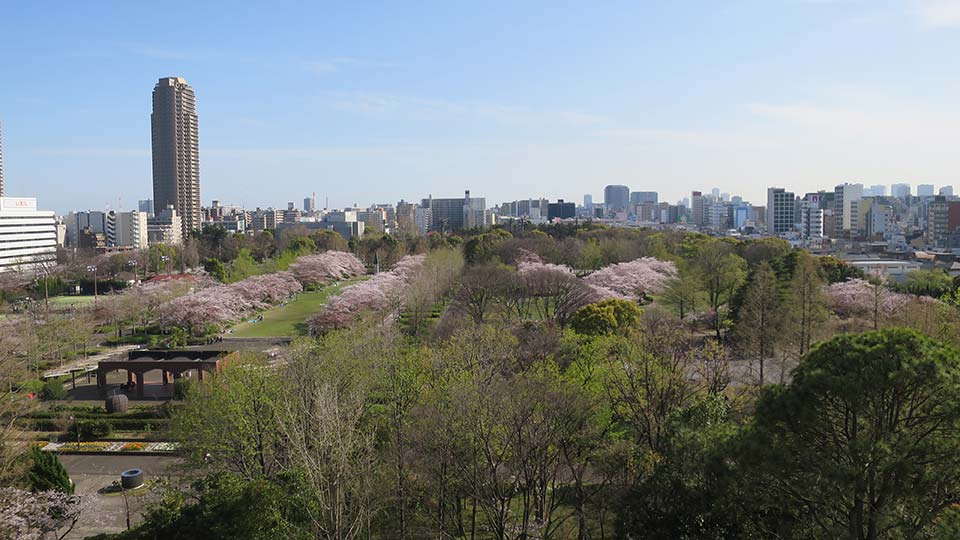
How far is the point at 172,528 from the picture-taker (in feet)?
38.2

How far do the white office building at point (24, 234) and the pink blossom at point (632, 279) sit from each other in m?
59.0

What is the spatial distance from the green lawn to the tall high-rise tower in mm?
87243

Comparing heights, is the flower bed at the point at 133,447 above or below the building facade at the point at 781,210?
below

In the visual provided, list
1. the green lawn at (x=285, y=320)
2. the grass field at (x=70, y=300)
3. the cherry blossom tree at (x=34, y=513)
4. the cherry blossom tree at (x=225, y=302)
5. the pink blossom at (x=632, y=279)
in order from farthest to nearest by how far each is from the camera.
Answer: the grass field at (x=70, y=300)
the pink blossom at (x=632, y=279)
the green lawn at (x=285, y=320)
the cherry blossom tree at (x=225, y=302)
the cherry blossom tree at (x=34, y=513)

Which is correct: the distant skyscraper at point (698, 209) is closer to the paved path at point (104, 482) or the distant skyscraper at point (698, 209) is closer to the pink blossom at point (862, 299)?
the pink blossom at point (862, 299)

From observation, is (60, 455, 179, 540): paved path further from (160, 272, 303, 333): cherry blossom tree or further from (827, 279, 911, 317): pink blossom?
(827, 279, 911, 317): pink blossom

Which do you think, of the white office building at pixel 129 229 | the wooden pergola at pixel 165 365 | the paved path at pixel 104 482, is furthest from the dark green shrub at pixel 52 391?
the white office building at pixel 129 229

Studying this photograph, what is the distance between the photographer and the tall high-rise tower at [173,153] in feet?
408

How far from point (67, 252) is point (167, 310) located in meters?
48.0

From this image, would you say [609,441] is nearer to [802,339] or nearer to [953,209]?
[802,339]

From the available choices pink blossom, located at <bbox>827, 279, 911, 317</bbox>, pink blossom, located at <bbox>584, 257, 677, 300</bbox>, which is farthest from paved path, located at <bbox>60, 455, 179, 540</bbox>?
pink blossom, located at <bbox>827, 279, 911, 317</bbox>

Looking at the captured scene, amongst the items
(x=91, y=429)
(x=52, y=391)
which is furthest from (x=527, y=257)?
(x=91, y=429)

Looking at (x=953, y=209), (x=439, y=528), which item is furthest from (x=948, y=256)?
(x=439, y=528)

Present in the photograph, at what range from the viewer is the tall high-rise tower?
124m
